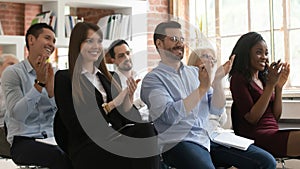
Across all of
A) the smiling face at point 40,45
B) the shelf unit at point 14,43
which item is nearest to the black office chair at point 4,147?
the smiling face at point 40,45

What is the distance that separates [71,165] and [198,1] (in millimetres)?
3178

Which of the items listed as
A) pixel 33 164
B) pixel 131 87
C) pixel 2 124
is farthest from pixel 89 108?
pixel 2 124

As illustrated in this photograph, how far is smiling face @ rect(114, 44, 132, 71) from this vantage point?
3990mm

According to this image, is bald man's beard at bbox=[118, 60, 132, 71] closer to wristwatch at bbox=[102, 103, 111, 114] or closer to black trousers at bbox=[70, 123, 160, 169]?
wristwatch at bbox=[102, 103, 111, 114]

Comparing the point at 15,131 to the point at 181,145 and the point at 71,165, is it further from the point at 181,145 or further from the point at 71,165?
the point at 181,145

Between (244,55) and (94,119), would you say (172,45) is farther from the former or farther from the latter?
(94,119)

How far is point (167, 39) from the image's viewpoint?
2.77m

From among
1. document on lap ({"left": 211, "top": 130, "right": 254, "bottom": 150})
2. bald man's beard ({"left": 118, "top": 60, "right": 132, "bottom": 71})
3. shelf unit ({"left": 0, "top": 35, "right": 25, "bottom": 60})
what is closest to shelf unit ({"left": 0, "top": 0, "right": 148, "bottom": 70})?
shelf unit ({"left": 0, "top": 35, "right": 25, "bottom": 60})

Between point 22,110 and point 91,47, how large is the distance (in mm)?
508

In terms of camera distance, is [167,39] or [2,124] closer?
[167,39]

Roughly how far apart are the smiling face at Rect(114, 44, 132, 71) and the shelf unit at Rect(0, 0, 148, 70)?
0.54 meters

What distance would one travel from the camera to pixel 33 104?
2.60 m

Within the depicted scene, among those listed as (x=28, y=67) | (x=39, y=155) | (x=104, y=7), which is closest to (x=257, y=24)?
(x=104, y=7)

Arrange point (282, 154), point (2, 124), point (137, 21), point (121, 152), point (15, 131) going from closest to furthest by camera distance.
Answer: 1. point (121, 152)
2. point (15, 131)
3. point (282, 154)
4. point (2, 124)
5. point (137, 21)
